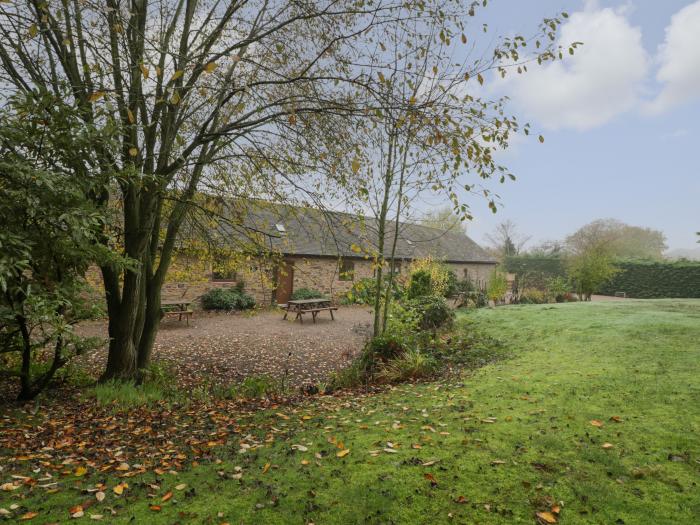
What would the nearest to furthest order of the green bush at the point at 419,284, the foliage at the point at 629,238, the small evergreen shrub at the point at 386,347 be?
the small evergreen shrub at the point at 386,347, the green bush at the point at 419,284, the foliage at the point at 629,238

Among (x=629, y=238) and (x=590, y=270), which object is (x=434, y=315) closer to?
(x=590, y=270)

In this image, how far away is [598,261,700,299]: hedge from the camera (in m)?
25.8

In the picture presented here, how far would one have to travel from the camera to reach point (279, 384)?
7.59m

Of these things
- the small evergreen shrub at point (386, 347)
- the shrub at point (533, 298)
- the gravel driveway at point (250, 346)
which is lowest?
the gravel driveway at point (250, 346)

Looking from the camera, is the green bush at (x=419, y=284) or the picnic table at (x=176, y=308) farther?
the green bush at (x=419, y=284)

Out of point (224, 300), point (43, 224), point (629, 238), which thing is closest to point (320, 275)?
point (224, 300)

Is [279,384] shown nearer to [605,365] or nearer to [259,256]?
[259,256]

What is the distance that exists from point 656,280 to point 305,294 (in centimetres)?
2392

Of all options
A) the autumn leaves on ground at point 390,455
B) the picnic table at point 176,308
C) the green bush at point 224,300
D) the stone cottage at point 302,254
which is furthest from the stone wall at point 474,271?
the autumn leaves on ground at point 390,455

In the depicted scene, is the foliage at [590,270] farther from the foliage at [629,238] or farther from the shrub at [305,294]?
the foliage at [629,238]

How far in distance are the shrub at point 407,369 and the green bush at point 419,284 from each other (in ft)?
26.1

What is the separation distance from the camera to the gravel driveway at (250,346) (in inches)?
349

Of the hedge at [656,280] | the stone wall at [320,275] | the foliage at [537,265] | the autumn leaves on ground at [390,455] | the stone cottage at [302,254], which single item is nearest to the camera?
the autumn leaves on ground at [390,455]

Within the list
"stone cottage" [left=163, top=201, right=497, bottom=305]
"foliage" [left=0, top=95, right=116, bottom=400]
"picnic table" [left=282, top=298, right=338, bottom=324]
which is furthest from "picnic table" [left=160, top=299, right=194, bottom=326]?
"foliage" [left=0, top=95, right=116, bottom=400]
